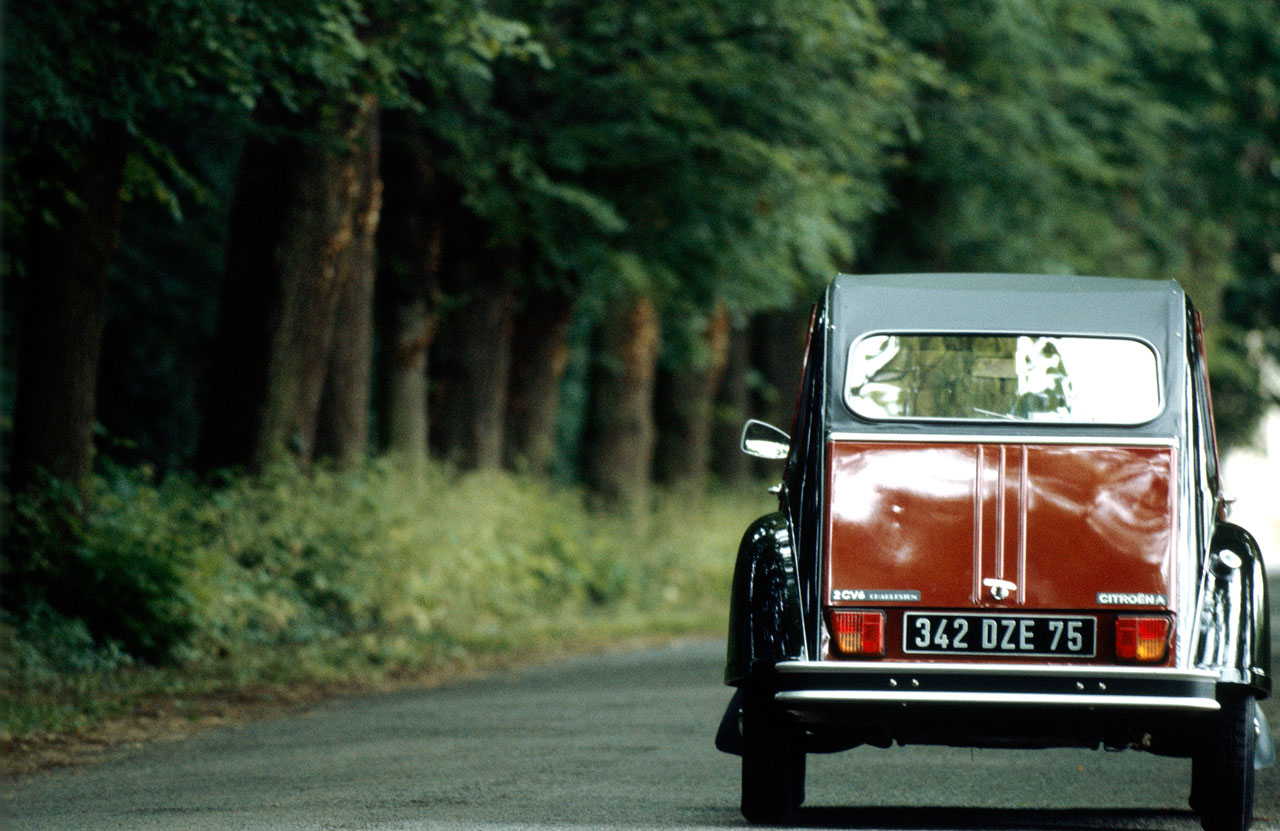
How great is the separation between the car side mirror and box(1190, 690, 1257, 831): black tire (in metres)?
2.07

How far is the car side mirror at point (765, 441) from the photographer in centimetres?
896

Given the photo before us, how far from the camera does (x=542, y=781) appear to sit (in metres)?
9.90

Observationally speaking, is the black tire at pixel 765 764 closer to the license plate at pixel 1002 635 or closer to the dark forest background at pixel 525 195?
the license plate at pixel 1002 635

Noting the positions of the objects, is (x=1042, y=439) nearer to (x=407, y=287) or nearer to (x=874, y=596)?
(x=874, y=596)

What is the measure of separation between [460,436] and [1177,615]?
52.4 ft

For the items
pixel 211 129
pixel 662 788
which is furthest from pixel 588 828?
pixel 211 129

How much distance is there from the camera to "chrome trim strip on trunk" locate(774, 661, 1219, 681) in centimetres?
783

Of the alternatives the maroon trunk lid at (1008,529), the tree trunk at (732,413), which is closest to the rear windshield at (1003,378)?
the maroon trunk lid at (1008,529)

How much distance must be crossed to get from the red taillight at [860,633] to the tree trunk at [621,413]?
19842 mm

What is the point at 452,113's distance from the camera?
2073cm

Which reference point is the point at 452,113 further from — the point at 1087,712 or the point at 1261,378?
the point at 1261,378

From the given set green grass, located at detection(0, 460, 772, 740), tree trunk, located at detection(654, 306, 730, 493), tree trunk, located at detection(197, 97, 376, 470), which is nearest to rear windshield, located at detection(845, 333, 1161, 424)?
green grass, located at detection(0, 460, 772, 740)

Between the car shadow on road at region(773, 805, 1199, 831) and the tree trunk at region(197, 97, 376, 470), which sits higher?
the tree trunk at region(197, 97, 376, 470)

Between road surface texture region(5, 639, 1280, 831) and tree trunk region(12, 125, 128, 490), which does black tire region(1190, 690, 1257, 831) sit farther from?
tree trunk region(12, 125, 128, 490)
